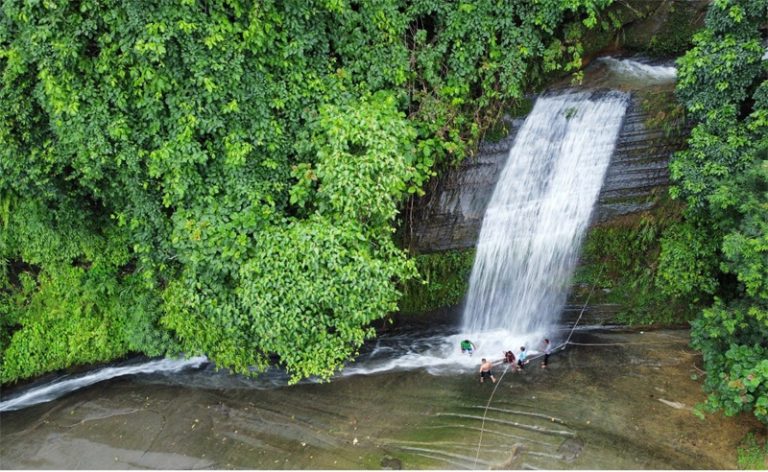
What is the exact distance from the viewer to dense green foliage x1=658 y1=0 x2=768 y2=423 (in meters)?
7.15

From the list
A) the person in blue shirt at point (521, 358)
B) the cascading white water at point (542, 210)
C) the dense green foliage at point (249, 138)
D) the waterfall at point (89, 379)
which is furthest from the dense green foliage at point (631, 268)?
the waterfall at point (89, 379)

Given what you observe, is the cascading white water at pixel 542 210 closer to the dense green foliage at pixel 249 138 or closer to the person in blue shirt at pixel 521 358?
the person in blue shirt at pixel 521 358

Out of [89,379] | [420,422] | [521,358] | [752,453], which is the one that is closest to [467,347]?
[521,358]

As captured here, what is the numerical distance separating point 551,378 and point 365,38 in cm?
722

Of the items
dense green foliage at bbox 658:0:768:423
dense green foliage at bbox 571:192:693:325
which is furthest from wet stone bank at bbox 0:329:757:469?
dense green foliage at bbox 658:0:768:423

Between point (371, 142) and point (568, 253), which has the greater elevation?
point (371, 142)

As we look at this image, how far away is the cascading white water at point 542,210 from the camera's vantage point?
32.6 feet

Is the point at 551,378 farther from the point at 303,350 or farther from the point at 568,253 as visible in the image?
the point at 303,350

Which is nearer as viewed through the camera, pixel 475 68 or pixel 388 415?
pixel 388 415

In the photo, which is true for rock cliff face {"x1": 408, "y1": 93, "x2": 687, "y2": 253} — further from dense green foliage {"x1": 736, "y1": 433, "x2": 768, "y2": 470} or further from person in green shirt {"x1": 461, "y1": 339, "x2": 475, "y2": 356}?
dense green foliage {"x1": 736, "y1": 433, "x2": 768, "y2": 470}

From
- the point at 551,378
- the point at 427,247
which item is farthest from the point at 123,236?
the point at 551,378

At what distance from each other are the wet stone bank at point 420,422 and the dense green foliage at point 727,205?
0.98 metres

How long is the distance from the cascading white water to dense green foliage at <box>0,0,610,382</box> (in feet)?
3.45

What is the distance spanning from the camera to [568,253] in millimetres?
10039
